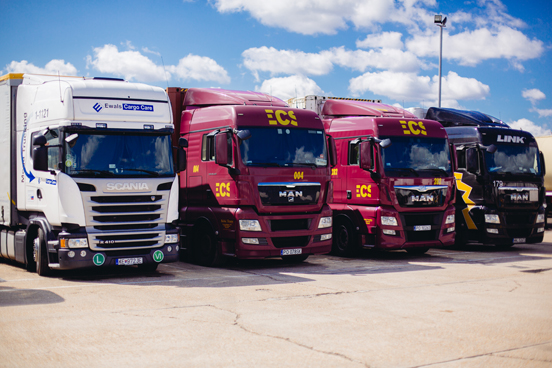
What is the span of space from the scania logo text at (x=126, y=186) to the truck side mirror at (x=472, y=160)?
8.60 m

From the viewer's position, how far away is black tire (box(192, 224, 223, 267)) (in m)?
12.8

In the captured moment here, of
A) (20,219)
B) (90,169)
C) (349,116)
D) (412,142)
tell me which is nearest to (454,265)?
(412,142)

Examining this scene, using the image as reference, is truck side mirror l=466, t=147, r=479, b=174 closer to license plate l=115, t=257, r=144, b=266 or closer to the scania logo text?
the scania logo text

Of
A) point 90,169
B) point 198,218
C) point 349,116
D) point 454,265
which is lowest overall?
point 454,265

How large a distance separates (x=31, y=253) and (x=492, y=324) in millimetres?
8469

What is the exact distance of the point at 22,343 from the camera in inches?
254

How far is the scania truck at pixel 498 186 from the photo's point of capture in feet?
52.3

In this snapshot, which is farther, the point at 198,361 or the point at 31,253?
the point at 31,253

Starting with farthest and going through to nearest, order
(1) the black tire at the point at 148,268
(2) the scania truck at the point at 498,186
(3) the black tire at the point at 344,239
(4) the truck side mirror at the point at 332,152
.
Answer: (2) the scania truck at the point at 498,186 → (3) the black tire at the point at 344,239 → (4) the truck side mirror at the point at 332,152 → (1) the black tire at the point at 148,268

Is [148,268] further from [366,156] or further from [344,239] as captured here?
[366,156]

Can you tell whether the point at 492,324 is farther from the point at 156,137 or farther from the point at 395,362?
the point at 156,137

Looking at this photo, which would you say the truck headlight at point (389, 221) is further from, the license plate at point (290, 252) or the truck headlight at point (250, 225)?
the truck headlight at point (250, 225)

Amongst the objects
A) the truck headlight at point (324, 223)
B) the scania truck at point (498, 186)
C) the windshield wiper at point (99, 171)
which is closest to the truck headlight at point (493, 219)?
the scania truck at point (498, 186)

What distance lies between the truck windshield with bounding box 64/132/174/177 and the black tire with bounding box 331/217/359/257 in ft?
17.1
